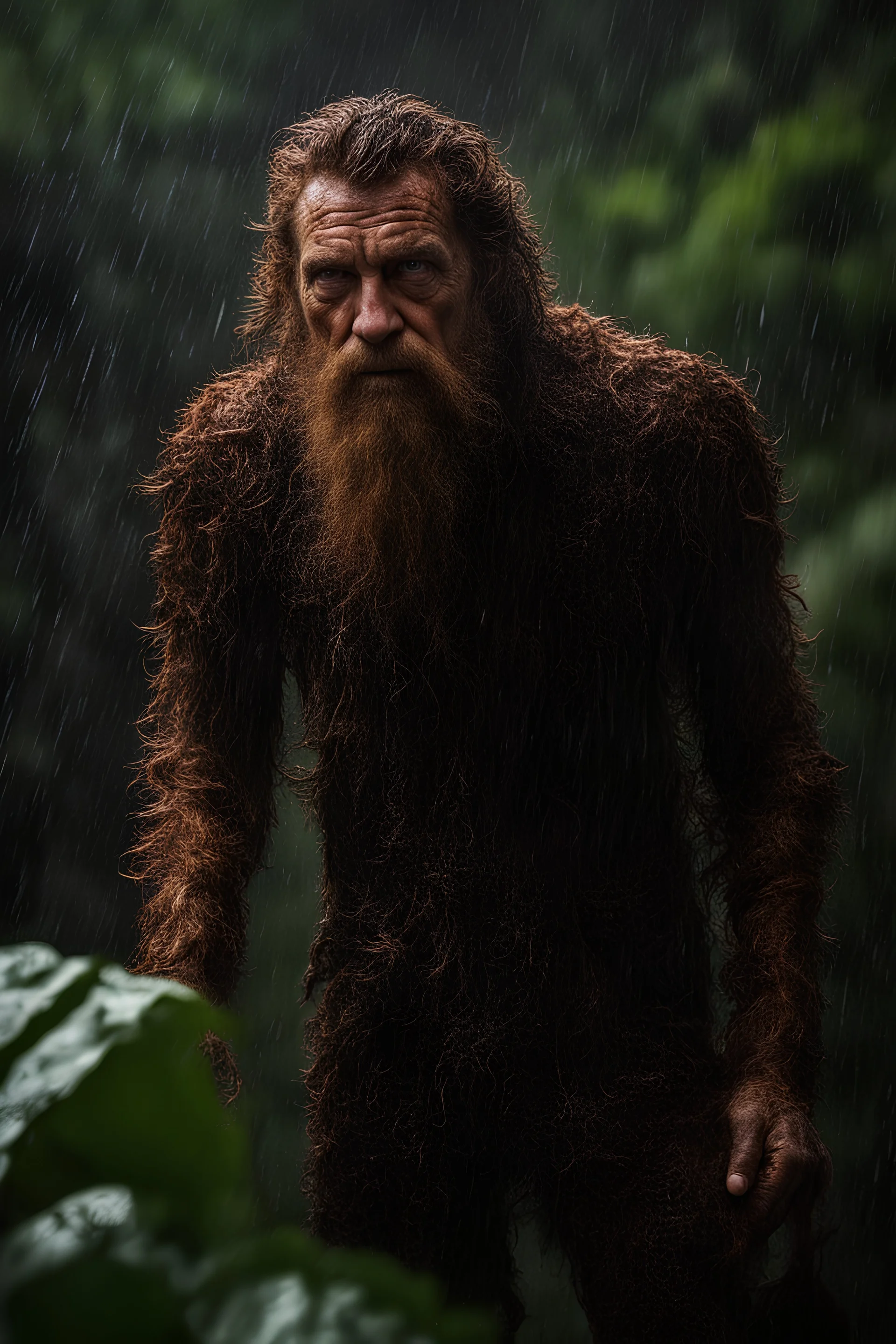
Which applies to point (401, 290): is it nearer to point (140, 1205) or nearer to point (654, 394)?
point (654, 394)

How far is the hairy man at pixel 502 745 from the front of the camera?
817 millimetres

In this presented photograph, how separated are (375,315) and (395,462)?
0.10m

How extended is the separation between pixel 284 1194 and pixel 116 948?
1.28 ft

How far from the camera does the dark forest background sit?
1.48m

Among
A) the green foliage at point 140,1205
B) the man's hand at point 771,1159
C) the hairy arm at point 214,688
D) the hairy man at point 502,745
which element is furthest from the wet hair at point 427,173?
the green foliage at point 140,1205

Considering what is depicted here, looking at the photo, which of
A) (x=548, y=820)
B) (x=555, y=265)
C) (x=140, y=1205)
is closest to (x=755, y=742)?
(x=548, y=820)

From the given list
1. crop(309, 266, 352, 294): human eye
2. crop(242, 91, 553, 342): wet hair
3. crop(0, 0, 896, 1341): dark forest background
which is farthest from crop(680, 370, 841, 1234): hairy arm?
crop(0, 0, 896, 1341): dark forest background

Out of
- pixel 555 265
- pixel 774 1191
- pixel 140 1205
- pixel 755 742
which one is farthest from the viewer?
pixel 555 265

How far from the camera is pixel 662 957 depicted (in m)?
0.86

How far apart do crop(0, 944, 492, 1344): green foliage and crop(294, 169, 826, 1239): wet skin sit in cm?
61

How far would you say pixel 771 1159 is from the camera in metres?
0.76

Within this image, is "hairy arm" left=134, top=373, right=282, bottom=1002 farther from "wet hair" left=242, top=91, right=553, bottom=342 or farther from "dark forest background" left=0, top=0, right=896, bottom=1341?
"dark forest background" left=0, top=0, right=896, bottom=1341

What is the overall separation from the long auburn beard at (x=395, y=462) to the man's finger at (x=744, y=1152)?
1.27 feet

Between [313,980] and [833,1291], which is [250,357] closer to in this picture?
[313,980]
